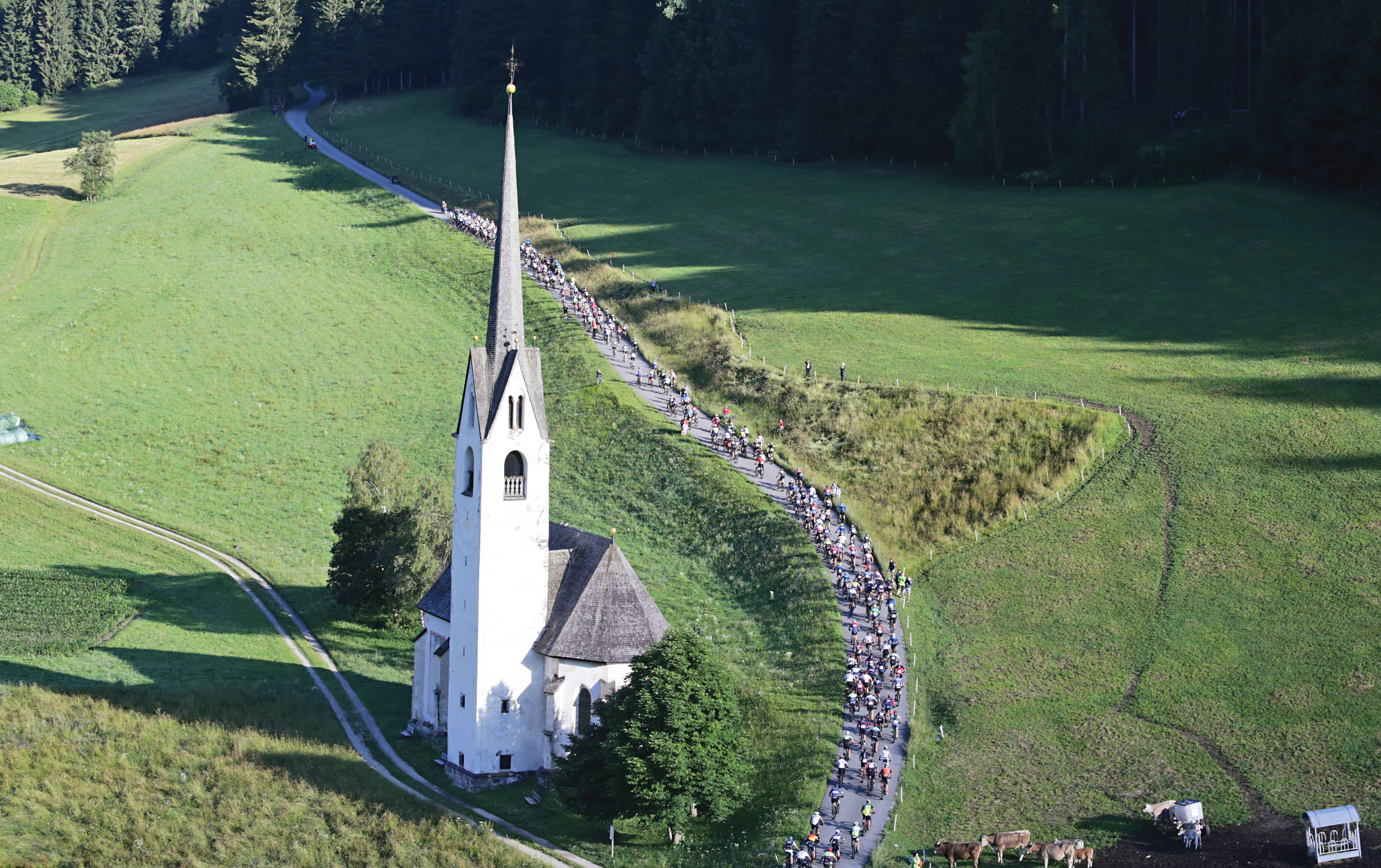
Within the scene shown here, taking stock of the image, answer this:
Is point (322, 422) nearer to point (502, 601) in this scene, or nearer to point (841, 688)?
point (502, 601)

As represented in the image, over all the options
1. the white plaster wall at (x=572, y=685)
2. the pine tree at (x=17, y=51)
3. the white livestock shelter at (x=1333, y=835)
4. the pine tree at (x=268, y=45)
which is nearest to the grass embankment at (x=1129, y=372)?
the white livestock shelter at (x=1333, y=835)

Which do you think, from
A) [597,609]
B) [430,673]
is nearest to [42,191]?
[430,673]

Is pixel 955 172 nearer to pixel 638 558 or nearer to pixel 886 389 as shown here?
pixel 886 389

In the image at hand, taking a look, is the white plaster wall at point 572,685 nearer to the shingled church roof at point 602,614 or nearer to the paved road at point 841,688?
the shingled church roof at point 602,614

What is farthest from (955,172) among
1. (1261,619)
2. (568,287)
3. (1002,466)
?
(1261,619)

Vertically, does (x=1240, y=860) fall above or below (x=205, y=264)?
below

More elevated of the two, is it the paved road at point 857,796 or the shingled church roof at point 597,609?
the shingled church roof at point 597,609
